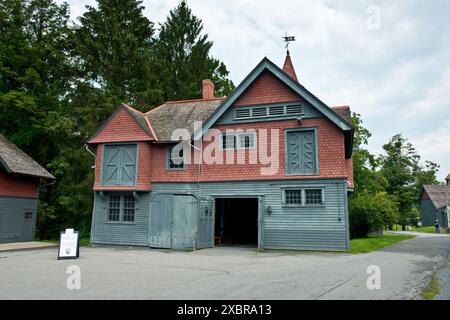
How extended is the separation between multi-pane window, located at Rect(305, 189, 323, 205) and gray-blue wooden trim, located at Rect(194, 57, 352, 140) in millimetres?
3282

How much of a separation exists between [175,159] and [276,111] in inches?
248

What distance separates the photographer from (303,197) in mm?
16703

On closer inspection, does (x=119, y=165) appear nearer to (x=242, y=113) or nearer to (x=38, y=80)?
(x=242, y=113)

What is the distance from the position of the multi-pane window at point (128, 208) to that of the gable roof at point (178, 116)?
12.8ft

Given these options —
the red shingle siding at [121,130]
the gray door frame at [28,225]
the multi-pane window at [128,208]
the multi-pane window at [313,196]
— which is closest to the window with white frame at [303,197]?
the multi-pane window at [313,196]

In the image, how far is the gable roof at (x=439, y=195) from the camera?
51375 mm

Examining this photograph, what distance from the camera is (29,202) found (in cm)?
2272

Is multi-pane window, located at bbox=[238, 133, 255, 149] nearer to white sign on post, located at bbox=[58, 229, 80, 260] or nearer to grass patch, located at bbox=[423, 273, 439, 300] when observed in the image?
white sign on post, located at bbox=[58, 229, 80, 260]

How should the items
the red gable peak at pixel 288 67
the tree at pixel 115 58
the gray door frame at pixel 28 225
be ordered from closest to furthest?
the gray door frame at pixel 28 225
the red gable peak at pixel 288 67
the tree at pixel 115 58

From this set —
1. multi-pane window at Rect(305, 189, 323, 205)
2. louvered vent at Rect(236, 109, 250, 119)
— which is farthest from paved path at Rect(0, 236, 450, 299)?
louvered vent at Rect(236, 109, 250, 119)

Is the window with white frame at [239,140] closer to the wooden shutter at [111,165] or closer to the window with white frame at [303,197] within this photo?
the window with white frame at [303,197]

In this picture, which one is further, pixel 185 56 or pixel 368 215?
pixel 185 56

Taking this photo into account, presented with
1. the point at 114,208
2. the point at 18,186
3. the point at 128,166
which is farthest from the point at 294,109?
the point at 18,186

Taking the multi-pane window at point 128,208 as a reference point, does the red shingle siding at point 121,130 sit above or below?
above
